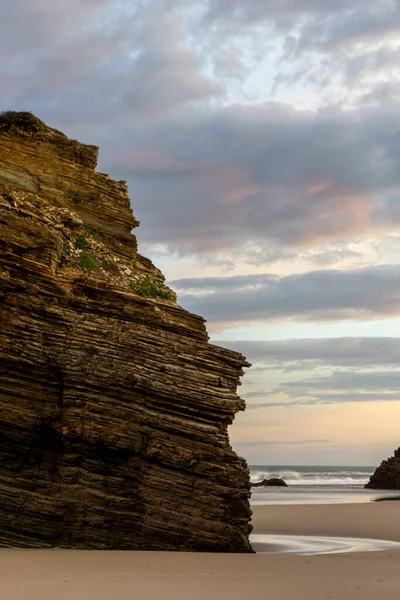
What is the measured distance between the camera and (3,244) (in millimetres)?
22344

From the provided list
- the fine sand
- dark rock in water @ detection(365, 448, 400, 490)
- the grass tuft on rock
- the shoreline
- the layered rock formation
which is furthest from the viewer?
dark rock in water @ detection(365, 448, 400, 490)

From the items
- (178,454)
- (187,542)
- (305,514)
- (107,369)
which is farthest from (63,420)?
(305,514)

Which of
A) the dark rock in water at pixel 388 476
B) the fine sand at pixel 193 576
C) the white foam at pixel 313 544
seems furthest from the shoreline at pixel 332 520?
the dark rock in water at pixel 388 476

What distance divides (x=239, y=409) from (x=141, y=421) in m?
3.15

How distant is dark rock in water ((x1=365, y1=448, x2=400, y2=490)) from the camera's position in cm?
8200

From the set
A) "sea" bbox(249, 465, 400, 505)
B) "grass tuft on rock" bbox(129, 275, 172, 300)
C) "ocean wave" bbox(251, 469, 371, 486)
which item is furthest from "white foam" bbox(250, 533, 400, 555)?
"ocean wave" bbox(251, 469, 371, 486)

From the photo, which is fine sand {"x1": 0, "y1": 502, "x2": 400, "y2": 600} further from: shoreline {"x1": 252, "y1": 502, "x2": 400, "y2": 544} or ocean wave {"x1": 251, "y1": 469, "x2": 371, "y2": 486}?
ocean wave {"x1": 251, "y1": 469, "x2": 371, "y2": 486}

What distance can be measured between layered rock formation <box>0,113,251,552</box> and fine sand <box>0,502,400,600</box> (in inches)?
44.1

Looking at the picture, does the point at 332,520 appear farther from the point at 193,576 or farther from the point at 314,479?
the point at 314,479

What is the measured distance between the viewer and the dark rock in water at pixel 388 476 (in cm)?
8200

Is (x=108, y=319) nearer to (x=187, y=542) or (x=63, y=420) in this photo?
(x=63, y=420)

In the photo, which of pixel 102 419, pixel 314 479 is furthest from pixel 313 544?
pixel 314 479

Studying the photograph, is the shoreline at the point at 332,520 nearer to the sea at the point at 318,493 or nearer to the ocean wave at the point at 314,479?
the sea at the point at 318,493

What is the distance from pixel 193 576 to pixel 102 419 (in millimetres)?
6583
